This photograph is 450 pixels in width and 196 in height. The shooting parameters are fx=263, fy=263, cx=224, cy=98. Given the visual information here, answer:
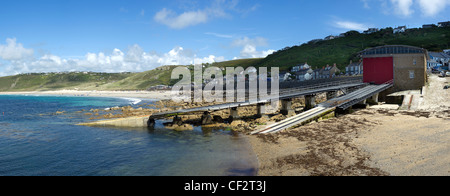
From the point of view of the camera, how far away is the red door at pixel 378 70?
3572 cm

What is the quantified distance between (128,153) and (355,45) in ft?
496

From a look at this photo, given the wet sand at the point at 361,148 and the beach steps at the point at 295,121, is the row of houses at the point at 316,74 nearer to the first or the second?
the beach steps at the point at 295,121

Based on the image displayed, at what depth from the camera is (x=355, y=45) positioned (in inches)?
5640

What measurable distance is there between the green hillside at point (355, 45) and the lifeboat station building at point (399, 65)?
220ft

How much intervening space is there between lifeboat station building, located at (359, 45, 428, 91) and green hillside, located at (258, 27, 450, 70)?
6700cm

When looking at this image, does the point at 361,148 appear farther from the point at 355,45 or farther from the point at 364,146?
the point at 355,45

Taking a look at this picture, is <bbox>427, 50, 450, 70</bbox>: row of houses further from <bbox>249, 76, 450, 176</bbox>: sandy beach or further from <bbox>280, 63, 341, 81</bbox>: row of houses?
<bbox>249, 76, 450, 176</bbox>: sandy beach

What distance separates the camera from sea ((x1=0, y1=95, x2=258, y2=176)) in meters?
14.1

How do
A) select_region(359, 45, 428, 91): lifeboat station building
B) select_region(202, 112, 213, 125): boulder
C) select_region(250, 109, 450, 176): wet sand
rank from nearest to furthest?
select_region(250, 109, 450, 176): wet sand → select_region(202, 112, 213, 125): boulder → select_region(359, 45, 428, 91): lifeboat station building

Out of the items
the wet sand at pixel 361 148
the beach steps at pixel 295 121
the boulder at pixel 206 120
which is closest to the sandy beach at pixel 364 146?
the wet sand at pixel 361 148

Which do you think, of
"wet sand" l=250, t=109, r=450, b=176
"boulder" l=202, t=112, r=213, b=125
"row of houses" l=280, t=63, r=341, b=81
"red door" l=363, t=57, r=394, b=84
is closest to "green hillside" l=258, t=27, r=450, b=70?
"row of houses" l=280, t=63, r=341, b=81

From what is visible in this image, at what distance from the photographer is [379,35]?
15000 cm
